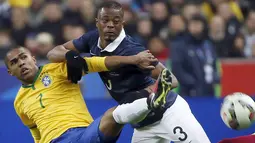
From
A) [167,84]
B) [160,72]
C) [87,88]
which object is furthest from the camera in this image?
[87,88]

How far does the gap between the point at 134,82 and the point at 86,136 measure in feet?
2.19

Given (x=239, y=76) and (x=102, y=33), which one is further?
(x=239, y=76)

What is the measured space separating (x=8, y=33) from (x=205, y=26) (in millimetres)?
3267

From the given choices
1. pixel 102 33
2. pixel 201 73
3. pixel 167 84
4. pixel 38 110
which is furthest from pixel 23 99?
pixel 201 73

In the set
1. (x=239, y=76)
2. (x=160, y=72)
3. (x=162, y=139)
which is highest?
(x=160, y=72)

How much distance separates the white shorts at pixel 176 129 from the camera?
7570mm

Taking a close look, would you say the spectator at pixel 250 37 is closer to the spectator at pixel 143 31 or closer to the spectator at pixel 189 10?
the spectator at pixel 189 10

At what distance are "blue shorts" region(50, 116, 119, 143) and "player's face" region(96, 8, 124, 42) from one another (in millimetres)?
786

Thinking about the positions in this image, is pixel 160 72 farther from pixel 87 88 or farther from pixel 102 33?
pixel 87 88

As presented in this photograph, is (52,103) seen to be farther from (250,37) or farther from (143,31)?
(250,37)

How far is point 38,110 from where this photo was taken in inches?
317

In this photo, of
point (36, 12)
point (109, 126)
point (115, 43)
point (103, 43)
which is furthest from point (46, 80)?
point (36, 12)

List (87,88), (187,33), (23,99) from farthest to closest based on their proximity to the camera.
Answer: (187,33) < (87,88) < (23,99)

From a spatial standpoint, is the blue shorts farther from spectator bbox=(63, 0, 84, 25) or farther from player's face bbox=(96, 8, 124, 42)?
spectator bbox=(63, 0, 84, 25)
